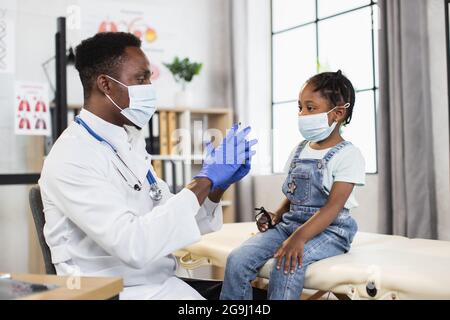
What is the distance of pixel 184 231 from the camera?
2.99ft

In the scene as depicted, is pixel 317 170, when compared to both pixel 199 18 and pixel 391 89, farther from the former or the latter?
pixel 199 18

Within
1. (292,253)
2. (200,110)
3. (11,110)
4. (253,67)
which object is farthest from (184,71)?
(292,253)

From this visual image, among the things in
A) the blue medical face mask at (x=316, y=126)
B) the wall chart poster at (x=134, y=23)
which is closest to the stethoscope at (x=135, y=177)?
the blue medical face mask at (x=316, y=126)

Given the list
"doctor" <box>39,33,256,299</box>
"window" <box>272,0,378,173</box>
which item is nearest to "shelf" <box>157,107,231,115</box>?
"window" <box>272,0,378,173</box>

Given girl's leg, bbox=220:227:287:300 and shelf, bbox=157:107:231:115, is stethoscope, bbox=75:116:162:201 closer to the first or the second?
girl's leg, bbox=220:227:287:300

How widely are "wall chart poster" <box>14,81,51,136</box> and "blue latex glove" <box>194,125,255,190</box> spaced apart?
181 cm

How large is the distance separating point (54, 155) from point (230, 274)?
1.81 feet

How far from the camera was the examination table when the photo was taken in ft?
3.33

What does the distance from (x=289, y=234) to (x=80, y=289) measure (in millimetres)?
819

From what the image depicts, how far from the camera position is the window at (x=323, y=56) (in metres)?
2.60

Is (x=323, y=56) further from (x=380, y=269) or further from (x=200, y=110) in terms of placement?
(x=380, y=269)

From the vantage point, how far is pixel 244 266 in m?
1.28

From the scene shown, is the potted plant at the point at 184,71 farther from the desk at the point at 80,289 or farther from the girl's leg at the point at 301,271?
the desk at the point at 80,289
